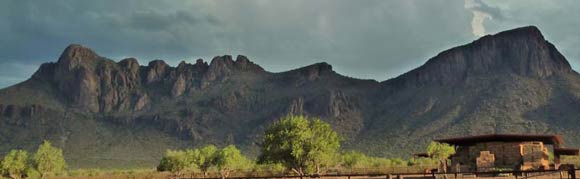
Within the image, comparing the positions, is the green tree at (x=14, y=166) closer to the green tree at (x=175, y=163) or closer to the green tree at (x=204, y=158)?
the green tree at (x=175, y=163)

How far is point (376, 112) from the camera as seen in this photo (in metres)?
171

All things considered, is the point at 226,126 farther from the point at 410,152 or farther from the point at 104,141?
the point at 410,152

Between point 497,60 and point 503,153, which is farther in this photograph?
point 497,60

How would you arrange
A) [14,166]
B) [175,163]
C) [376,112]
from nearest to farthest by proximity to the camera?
[14,166], [175,163], [376,112]

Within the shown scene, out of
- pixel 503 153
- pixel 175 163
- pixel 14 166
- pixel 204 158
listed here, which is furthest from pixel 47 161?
pixel 503 153

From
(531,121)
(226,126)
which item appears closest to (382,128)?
(531,121)

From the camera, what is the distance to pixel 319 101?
189000 millimetres

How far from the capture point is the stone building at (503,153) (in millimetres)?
44031

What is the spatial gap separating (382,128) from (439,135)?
28452 millimetres

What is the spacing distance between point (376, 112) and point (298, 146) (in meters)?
117

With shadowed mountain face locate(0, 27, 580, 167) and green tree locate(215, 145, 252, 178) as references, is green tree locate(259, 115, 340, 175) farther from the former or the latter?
shadowed mountain face locate(0, 27, 580, 167)

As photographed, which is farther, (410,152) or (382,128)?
(382,128)

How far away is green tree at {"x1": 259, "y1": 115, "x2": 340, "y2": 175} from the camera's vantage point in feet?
184

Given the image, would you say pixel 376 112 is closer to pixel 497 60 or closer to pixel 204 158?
pixel 497 60
